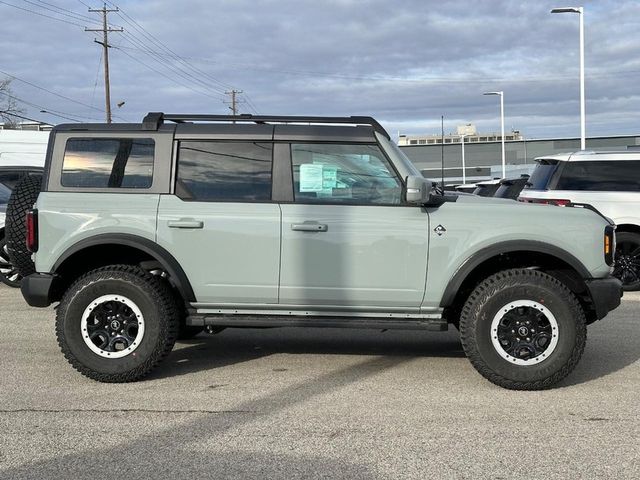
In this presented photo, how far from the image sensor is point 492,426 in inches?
175

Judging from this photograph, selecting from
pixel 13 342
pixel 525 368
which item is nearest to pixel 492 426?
pixel 525 368

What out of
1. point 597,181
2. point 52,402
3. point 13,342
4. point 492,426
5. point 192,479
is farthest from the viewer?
point 597,181

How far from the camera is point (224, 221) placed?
533 centimetres

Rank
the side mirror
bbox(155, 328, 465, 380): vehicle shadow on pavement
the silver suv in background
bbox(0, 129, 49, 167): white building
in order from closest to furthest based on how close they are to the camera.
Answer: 1. the side mirror
2. bbox(155, 328, 465, 380): vehicle shadow on pavement
3. the silver suv in background
4. bbox(0, 129, 49, 167): white building

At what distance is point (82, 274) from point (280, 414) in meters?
2.18

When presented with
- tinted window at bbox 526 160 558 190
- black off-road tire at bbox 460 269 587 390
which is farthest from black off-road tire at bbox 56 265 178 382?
tinted window at bbox 526 160 558 190

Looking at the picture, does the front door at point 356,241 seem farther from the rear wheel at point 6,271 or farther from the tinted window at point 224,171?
the rear wheel at point 6,271

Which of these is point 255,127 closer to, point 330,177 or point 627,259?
point 330,177

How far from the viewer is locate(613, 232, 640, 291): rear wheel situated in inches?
391

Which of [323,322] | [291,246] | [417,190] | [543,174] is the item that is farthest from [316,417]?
[543,174]

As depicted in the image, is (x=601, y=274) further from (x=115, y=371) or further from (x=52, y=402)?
(x=52, y=402)

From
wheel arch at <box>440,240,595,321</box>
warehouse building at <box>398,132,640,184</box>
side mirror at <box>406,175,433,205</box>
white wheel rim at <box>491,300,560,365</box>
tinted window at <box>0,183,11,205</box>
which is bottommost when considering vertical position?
white wheel rim at <box>491,300,560,365</box>

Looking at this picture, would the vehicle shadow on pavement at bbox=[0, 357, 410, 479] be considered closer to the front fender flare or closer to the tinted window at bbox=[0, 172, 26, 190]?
the front fender flare

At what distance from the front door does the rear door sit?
0.17 m
